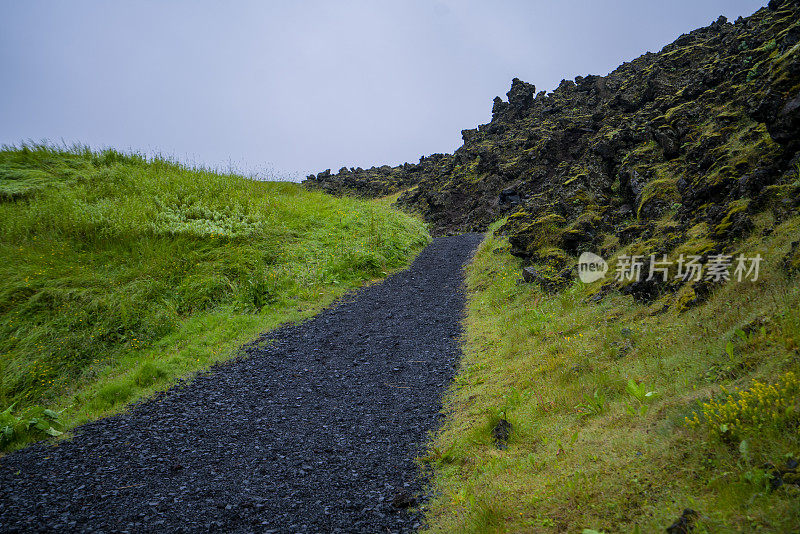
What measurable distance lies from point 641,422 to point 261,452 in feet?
16.4

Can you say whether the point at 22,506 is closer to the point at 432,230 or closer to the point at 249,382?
the point at 249,382

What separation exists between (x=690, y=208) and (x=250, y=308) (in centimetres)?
1123

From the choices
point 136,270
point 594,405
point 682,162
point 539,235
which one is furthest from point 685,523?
point 136,270

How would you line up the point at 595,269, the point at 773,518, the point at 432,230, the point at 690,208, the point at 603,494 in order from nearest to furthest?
the point at 773,518
the point at 603,494
the point at 690,208
the point at 595,269
the point at 432,230

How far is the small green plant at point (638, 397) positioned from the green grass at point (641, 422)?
0.02 meters

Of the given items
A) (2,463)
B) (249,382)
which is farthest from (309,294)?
(2,463)

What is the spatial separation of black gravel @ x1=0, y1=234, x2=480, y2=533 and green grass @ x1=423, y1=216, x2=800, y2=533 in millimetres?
786

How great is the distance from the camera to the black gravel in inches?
178

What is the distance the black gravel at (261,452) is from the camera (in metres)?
4.53

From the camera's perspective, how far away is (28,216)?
1219cm

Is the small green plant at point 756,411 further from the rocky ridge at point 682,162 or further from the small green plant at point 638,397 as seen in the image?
the rocky ridge at point 682,162

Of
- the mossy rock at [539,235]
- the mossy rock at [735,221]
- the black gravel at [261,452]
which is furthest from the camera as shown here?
the mossy rock at [539,235]

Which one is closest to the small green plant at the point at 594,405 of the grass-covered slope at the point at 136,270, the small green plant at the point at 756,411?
the small green plant at the point at 756,411

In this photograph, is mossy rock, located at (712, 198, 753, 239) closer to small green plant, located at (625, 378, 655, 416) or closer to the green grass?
the green grass
